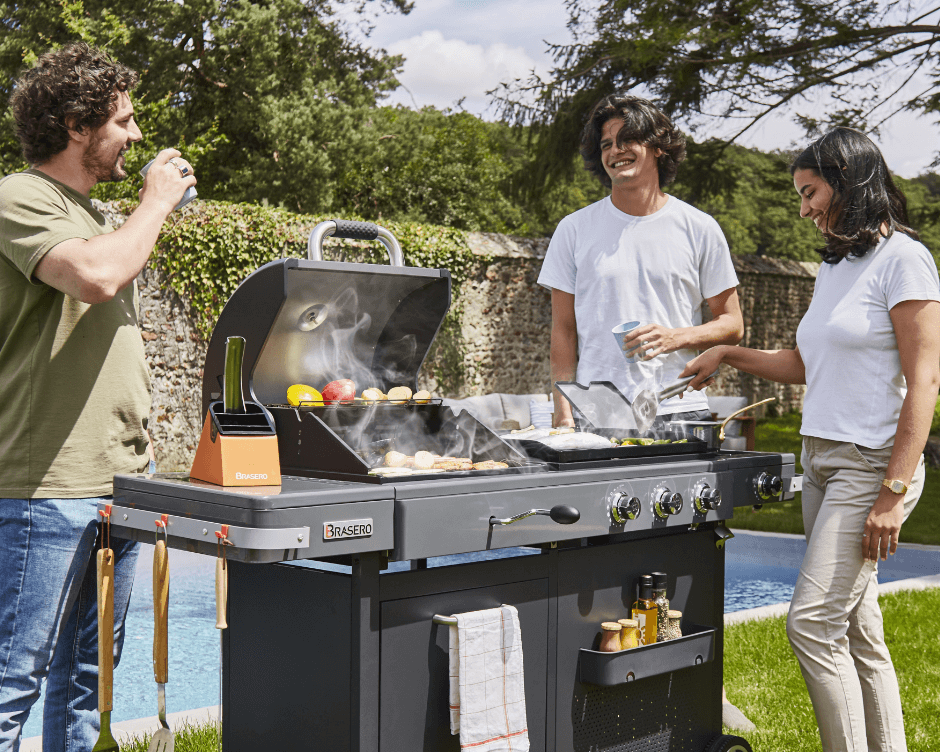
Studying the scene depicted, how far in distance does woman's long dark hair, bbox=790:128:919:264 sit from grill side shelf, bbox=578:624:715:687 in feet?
3.51

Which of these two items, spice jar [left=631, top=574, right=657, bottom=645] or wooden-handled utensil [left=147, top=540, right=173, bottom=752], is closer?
wooden-handled utensil [left=147, top=540, right=173, bottom=752]

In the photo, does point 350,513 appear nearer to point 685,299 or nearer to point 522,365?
point 685,299

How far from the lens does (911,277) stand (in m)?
2.21

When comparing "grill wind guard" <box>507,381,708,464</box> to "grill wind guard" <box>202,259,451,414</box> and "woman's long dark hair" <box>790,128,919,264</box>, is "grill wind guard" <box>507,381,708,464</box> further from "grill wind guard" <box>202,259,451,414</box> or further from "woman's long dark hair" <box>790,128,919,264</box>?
"woman's long dark hair" <box>790,128,919,264</box>

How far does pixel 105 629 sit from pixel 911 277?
6.50ft

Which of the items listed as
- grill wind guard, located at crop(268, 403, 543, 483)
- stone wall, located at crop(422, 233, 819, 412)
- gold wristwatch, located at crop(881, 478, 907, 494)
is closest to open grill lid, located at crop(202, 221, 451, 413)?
grill wind guard, located at crop(268, 403, 543, 483)

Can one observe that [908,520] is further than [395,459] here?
Yes

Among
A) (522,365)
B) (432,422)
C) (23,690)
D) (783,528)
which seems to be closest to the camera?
(23,690)

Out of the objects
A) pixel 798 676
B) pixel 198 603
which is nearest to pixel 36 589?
pixel 798 676

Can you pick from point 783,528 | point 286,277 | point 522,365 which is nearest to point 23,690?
point 286,277

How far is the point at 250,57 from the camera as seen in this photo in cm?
1479

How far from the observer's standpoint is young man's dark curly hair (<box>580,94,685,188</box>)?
273cm

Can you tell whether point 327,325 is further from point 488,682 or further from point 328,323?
point 488,682

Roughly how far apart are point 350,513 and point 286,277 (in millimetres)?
583
